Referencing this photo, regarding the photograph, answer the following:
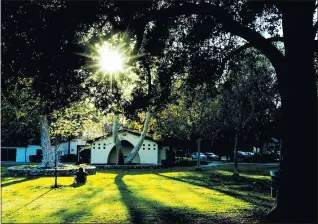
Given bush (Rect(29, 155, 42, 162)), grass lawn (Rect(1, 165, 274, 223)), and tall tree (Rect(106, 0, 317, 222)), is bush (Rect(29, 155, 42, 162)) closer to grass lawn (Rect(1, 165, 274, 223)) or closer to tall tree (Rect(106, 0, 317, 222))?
grass lawn (Rect(1, 165, 274, 223))

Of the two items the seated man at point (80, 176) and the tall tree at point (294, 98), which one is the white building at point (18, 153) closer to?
the seated man at point (80, 176)

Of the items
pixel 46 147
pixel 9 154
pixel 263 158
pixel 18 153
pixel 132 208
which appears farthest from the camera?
pixel 9 154

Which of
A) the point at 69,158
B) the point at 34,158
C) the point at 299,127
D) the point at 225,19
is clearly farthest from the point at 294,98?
the point at 34,158

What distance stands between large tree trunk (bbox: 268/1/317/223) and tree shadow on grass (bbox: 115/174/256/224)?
2.15 m

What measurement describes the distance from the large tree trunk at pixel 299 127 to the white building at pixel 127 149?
137ft

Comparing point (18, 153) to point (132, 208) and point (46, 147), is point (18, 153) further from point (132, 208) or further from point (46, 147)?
point (132, 208)

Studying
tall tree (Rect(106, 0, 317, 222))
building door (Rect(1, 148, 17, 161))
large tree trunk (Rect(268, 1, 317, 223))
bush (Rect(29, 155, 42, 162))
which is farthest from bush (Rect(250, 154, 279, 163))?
large tree trunk (Rect(268, 1, 317, 223))

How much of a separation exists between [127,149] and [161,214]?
142 ft

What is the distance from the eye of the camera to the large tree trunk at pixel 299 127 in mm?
10516

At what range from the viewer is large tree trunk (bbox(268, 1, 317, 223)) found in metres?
10.5

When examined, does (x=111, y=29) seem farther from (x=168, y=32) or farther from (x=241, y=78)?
(x=241, y=78)

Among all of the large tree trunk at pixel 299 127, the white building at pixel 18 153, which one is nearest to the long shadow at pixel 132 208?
the large tree trunk at pixel 299 127

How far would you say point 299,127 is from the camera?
10.7 meters

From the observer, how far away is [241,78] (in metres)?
29.5
